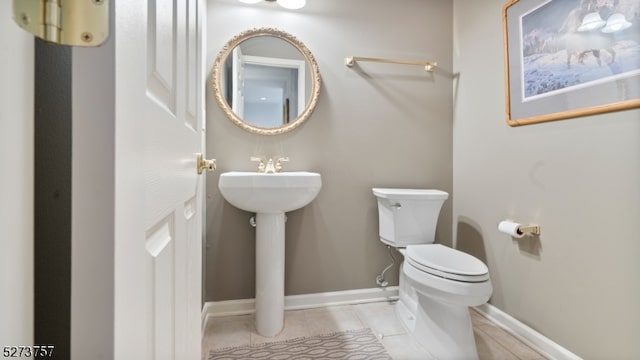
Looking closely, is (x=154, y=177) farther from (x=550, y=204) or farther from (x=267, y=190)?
(x=550, y=204)

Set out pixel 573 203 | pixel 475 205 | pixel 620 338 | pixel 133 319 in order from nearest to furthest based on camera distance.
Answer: pixel 133 319 < pixel 620 338 < pixel 573 203 < pixel 475 205

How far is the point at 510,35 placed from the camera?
1553 millimetres

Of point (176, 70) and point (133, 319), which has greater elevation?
point (176, 70)

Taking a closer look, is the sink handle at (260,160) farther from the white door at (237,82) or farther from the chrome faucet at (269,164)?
the white door at (237,82)

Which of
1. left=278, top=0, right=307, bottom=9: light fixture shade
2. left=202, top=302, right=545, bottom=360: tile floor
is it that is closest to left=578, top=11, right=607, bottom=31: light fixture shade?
left=278, top=0, right=307, bottom=9: light fixture shade

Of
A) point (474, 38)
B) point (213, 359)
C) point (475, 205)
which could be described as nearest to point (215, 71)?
point (213, 359)

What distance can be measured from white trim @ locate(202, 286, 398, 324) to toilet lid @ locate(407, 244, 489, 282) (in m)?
0.57

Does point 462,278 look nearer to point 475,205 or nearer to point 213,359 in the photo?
point 475,205

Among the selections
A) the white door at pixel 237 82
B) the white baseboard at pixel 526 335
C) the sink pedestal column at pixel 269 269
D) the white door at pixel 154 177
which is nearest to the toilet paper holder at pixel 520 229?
the white baseboard at pixel 526 335

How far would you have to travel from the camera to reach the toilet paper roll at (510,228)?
144 cm

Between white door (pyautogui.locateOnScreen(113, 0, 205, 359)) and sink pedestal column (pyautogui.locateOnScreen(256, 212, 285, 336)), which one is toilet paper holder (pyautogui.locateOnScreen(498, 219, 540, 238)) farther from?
white door (pyautogui.locateOnScreen(113, 0, 205, 359))

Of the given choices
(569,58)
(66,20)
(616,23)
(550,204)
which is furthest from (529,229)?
(66,20)

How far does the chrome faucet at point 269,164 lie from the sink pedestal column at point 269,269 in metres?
0.31

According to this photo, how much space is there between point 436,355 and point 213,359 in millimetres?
1072
